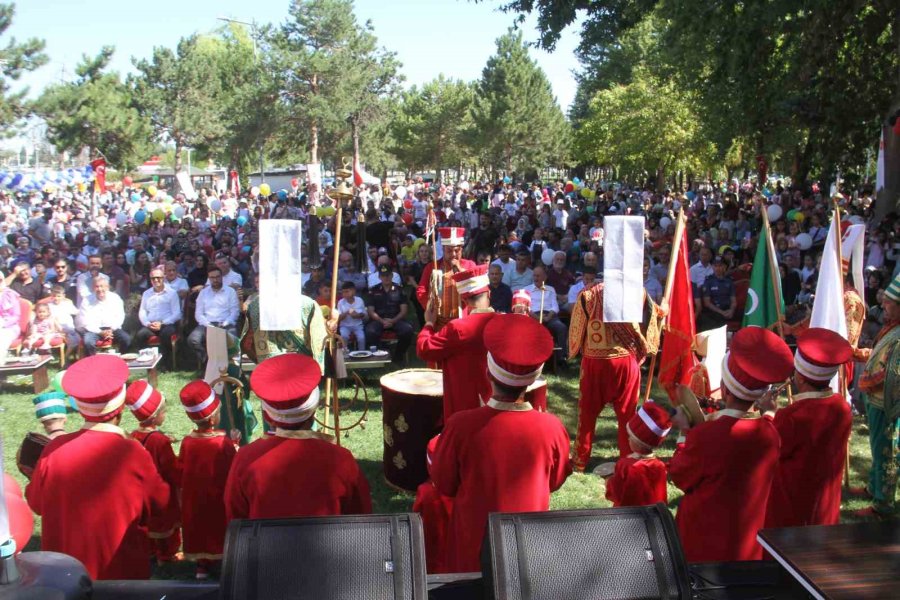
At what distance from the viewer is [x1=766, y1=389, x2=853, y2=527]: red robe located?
420 centimetres

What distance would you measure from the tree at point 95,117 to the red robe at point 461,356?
2999 centimetres

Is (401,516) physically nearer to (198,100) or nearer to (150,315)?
(150,315)

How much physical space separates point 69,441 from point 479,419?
189 centimetres

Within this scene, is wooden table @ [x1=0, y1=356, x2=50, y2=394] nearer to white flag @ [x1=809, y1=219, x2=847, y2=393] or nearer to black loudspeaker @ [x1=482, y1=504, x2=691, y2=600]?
black loudspeaker @ [x1=482, y1=504, x2=691, y2=600]

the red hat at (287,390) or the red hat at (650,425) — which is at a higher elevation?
the red hat at (287,390)

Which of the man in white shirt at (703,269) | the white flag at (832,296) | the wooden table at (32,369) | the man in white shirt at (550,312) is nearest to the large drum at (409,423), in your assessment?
the white flag at (832,296)

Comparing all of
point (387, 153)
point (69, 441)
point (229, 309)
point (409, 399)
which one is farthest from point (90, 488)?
point (387, 153)

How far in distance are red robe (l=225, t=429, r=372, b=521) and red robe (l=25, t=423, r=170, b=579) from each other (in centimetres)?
58

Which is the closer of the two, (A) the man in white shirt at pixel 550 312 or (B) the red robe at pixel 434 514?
(B) the red robe at pixel 434 514

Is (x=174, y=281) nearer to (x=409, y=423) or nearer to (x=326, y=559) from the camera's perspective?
(x=409, y=423)

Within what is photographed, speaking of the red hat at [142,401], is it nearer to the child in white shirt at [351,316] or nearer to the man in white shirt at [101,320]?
the child in white shirt at [351,316]

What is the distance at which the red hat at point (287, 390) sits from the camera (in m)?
3.40

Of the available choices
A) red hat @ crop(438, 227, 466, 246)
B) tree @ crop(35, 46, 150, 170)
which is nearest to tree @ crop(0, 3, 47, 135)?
tree @ crop(35, 46, 150, 170)

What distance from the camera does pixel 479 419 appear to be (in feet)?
11.8
